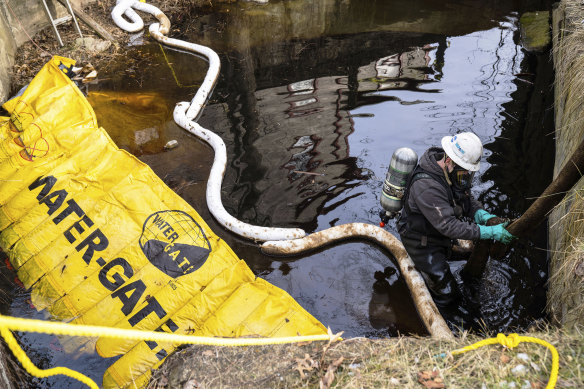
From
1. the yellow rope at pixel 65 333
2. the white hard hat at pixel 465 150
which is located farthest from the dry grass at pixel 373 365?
the white hard hat at pixel 465 150

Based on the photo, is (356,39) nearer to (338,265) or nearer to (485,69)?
(485,69)

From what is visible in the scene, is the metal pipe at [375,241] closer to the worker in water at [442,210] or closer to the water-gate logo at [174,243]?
the worker in water at [442,210]

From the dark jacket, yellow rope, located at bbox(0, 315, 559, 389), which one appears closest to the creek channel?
the dark jacket

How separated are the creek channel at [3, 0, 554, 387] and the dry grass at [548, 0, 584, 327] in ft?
1.79

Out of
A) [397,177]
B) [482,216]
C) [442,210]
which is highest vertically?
[397,177]

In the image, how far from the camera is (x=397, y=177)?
480 centimetres

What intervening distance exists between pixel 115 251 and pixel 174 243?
79 centimetres

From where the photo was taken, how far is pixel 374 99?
30.8ft

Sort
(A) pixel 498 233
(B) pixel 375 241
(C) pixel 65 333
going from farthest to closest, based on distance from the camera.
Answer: (B) pixel 375 241
(A) pixel 498 233
(C) pixel 65 333

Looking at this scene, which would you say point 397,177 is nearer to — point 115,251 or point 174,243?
point 174,243

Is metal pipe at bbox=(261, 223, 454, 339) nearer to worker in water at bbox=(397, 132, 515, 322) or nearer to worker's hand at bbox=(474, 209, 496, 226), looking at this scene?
worker in water at bbox=(397, 132, 515, 322)

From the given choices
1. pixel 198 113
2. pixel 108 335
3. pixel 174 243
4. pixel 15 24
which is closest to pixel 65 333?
pixel 108 335

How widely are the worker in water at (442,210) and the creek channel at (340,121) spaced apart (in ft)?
2.60

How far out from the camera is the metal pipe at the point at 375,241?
16.8ft
